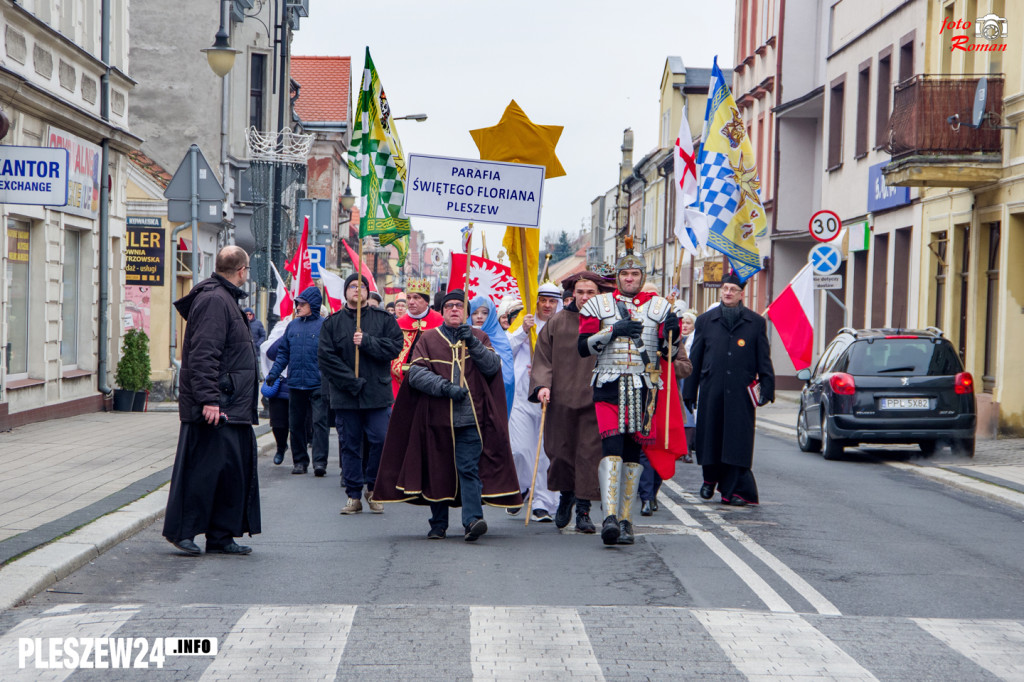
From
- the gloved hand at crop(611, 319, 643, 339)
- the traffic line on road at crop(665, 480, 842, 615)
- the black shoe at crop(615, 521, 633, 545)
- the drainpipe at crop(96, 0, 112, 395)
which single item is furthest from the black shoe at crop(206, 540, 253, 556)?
the drainpipe at crop(96, 0, 112, 395)

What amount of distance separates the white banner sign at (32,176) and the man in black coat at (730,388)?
18.3 ft

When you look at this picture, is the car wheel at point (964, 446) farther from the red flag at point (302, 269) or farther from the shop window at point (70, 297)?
the shop window at point (70, 297)

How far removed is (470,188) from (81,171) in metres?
11.3

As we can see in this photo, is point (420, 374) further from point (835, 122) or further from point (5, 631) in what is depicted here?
point (835, 122)

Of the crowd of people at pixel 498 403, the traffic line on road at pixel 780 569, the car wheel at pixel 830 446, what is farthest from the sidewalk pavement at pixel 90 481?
the traffic line on road at pixel 780 569

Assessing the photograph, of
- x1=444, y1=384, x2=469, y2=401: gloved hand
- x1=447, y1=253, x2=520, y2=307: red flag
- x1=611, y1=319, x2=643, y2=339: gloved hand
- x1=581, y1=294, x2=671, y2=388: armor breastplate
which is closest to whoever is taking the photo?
x1=611, y1=319, x2=643, y2=339: gloved hand

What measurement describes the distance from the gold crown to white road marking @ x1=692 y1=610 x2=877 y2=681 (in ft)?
21.5

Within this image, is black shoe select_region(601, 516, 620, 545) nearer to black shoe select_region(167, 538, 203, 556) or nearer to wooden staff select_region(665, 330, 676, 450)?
wooden staff select_region(665, 330, 676, 450)

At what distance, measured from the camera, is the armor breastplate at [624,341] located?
9125 millimetres

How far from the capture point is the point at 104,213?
22.0m

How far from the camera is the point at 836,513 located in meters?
11.3

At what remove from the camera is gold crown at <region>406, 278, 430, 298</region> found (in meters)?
12.9

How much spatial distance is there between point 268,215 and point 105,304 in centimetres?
1342

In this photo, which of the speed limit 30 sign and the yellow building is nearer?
the yellow building
